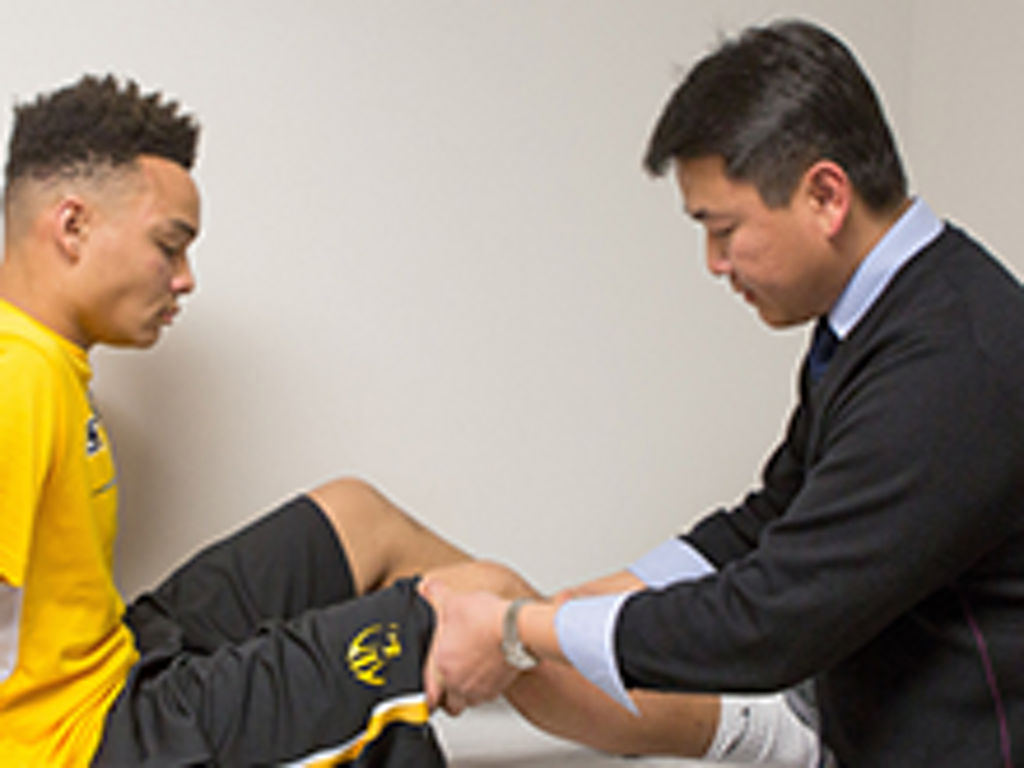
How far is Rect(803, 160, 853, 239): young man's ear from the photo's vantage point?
1021mm

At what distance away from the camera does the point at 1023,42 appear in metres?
2.11

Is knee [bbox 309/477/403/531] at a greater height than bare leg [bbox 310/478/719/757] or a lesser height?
greater

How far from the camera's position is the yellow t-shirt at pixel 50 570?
3.23 feet

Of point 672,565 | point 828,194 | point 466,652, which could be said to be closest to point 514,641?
point 466,652

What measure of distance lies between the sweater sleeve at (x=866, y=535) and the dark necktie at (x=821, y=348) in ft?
0.58

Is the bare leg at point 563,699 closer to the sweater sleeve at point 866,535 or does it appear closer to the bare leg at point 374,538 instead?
the bare leg at point 374,538

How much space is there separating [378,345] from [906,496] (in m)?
1.17

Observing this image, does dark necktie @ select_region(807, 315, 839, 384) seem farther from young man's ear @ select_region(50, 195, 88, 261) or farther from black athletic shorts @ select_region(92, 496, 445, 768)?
young man's ear @ select_region(50, 195, 88, 261)

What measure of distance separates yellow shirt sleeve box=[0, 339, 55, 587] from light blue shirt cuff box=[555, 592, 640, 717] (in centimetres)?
53

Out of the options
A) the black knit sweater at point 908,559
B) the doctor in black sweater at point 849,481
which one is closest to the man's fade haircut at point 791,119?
the doctor in black sweater at point 849,481

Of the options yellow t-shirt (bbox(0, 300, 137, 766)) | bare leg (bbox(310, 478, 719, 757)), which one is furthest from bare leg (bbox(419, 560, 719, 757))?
yellow t-shirt (bbox(0, 300, 137, 766))

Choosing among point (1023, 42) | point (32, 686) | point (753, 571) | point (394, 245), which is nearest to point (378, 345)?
point (394, 245)

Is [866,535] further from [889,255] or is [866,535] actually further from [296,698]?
[296,698]

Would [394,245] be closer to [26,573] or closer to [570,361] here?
[570,361]
